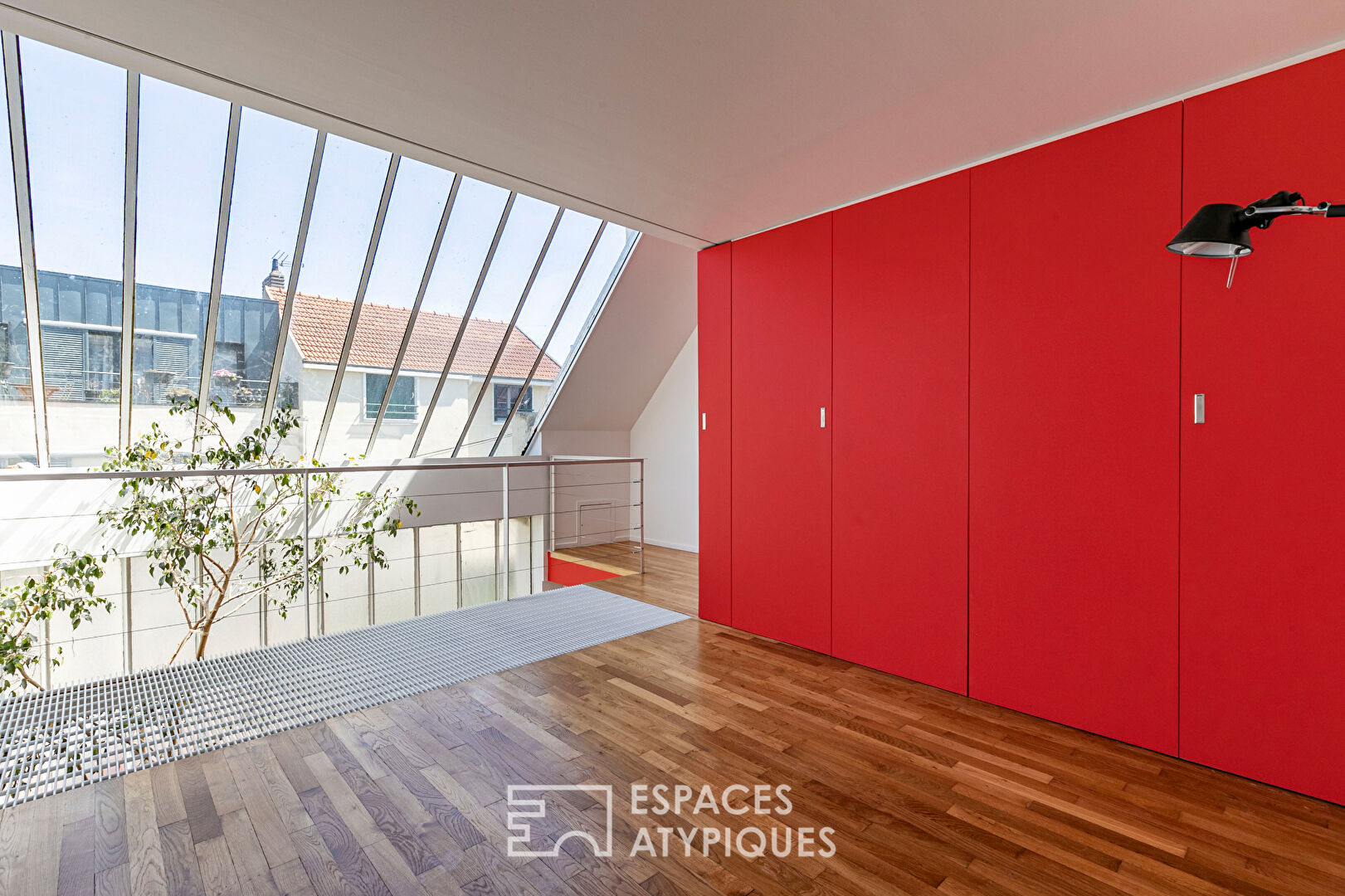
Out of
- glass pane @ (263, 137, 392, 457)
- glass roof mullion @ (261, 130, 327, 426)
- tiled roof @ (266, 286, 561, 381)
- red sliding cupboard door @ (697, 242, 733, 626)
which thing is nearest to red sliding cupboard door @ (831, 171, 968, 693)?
red sliding cupboard door @ (697, 242, 733, 626)

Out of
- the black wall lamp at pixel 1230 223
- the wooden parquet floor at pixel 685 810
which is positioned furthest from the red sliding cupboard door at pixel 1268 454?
the black wall lamp at pixel 1230 223

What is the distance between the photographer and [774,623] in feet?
11.0

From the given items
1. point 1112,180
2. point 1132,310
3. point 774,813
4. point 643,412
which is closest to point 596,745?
point 774,813

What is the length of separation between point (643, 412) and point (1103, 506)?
4936 millimetres

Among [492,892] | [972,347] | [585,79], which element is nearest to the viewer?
[492,892]

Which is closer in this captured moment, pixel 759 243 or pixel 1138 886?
pixel 1138 886

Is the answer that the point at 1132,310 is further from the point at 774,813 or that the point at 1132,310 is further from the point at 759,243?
the point at 774,813

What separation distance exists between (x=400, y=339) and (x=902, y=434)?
4.00 metres

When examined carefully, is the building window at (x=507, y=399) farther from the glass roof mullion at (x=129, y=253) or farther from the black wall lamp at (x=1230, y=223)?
the black wall lamp at (x=1230, y=223)

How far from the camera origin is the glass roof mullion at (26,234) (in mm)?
3119

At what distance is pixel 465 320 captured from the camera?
5.27 m

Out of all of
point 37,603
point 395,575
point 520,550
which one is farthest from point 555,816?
point 520,550

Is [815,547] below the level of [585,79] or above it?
below

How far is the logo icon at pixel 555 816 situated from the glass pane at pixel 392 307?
3.68m
